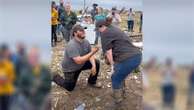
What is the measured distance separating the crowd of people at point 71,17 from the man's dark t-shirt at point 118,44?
43 millimetres

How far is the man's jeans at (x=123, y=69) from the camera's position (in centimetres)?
262

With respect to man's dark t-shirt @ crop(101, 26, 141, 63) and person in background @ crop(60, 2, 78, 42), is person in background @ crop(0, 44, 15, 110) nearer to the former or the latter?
person in background @ crop(60, 2, 78, 42)

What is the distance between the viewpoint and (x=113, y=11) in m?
2.61

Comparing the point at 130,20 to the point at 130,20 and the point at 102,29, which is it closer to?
the point at 130,20

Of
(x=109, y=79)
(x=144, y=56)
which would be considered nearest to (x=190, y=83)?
(x=144, y=56)

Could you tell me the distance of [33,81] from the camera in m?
2.29

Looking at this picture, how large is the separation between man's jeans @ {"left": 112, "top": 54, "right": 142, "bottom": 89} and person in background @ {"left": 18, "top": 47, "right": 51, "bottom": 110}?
0.49 meters

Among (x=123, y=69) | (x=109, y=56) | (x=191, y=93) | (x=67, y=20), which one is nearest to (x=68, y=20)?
(x=67, y=20)

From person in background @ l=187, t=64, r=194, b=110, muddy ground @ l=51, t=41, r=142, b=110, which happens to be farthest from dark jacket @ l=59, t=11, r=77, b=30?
person in background @ l=187, t=64, r=194, b=110

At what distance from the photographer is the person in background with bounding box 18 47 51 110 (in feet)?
7.51

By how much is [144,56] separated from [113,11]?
1.12ft

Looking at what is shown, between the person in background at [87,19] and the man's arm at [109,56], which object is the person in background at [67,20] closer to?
the person in background at [87,19]

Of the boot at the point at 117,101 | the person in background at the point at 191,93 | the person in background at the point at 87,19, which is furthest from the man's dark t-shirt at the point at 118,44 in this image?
the person in background at the point at 191,93

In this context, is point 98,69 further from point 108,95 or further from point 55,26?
point 55,26
